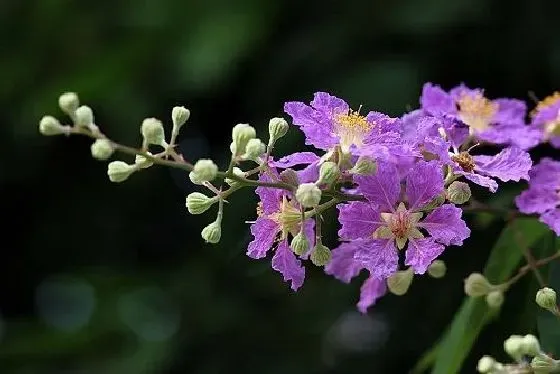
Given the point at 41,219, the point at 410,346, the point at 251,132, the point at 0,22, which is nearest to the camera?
the point at 251,132

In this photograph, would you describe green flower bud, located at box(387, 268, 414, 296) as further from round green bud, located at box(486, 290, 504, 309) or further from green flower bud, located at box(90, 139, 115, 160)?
green flower bud, located at box(90, 139, 115, 160)

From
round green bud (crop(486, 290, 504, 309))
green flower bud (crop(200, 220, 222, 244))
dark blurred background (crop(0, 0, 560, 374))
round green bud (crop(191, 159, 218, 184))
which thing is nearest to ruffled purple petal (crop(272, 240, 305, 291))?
green flower bud (crop(200, 220, 222, 244))

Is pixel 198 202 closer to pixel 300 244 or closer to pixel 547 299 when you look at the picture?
pixel 300 244

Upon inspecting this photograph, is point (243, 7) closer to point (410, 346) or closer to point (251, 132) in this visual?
point (410, 346)

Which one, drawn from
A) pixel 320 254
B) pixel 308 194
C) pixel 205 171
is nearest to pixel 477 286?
pixel 320 254

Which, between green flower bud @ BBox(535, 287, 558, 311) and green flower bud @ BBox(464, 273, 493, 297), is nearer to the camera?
green flower bud @ BBox(535, 287, 558, 311)

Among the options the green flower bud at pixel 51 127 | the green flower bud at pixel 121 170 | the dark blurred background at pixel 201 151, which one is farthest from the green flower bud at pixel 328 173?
the dark blurred background at pixel 201 151

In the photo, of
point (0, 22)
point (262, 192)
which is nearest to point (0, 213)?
point (0, 22)
